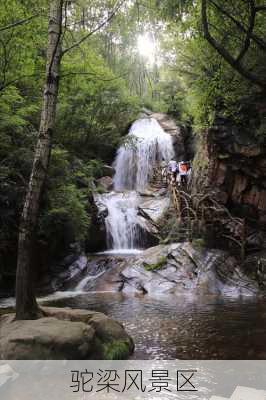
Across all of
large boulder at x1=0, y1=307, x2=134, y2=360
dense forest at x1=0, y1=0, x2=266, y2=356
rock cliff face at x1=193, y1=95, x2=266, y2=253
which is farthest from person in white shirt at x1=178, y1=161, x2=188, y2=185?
large boulder at x1=0, y1=307, x2=134, y2=360

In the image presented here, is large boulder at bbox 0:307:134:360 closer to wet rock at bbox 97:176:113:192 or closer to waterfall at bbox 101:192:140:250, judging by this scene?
waterfall at bbox 101:192:140:250

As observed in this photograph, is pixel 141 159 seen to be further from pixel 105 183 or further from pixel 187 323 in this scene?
pixel 187 323

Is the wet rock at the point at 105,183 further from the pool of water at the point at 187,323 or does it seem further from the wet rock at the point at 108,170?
the pool of water at the point at 187,323

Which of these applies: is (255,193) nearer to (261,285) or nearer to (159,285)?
Answer: (261,285)

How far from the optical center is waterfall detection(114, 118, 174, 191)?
25.0 metres

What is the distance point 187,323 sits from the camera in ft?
26.6

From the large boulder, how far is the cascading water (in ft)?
34.9

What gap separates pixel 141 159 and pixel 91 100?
6701mm

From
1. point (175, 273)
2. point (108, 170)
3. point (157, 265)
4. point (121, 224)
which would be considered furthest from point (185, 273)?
point (108, 170)

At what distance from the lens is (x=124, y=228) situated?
18.5m

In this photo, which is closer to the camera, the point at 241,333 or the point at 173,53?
the point at 241,333

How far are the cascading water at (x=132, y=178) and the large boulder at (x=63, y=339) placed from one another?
1065cm

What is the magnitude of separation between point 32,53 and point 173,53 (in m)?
12.2

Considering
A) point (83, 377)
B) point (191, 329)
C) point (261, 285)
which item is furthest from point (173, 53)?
point (83, 377)
